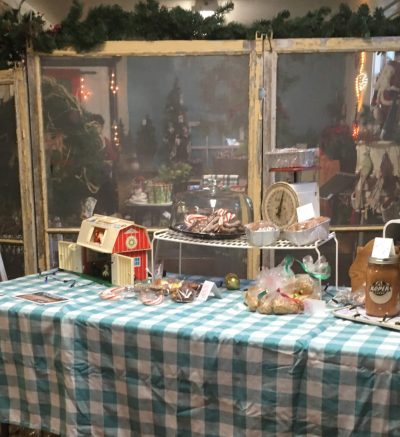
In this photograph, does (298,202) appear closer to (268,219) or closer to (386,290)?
(268,219)

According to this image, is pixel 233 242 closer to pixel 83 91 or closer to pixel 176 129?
pixel 176 129

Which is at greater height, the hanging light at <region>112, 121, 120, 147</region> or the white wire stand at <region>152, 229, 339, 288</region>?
the hanging light at <region>112, 121, 120, 147</region>

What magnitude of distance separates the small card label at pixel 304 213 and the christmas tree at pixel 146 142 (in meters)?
1.33

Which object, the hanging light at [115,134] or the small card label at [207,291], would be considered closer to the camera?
the small card label at [207,291]

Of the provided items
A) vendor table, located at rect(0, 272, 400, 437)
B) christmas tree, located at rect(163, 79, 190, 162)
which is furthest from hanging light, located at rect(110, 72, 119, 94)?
vendor table, located at rect(0, 272, 400, 437)

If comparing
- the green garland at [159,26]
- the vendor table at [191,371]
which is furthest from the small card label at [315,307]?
the green garland at [159,26]

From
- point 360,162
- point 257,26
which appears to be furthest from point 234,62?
point 360,162

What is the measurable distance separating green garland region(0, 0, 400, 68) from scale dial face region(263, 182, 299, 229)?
3.99ft

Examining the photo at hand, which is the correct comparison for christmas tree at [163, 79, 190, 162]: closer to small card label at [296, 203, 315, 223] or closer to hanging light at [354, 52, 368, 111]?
hanging light at [354, 52, 368, 111]

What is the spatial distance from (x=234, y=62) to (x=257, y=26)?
0.22m

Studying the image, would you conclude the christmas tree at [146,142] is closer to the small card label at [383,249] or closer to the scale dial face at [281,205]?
the scale dial face at [281,205]

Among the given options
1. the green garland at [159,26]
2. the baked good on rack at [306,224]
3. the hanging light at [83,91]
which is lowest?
the baked good on rack at [306,224]

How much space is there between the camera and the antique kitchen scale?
1.87 m

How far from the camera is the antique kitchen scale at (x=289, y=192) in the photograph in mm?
1872
